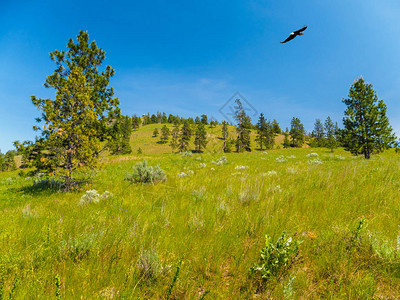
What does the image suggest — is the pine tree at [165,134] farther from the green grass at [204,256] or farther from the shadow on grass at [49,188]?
the green grass at [204,256]

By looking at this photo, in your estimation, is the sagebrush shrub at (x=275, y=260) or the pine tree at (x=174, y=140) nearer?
the sagebrush shrub at (x=275, y=260)

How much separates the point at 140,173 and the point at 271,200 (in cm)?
532

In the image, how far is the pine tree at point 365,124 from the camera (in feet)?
63.2

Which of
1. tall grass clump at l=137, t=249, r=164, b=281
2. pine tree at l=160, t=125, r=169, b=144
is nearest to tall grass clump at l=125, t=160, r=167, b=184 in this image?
tall grass clump at l=137, t=249, r=164, b=281

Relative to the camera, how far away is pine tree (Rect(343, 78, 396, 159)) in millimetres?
19250

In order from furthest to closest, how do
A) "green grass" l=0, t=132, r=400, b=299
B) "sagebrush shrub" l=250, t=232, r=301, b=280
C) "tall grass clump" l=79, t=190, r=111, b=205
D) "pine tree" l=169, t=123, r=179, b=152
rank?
1. "pine tree" l=169, t=123, r=179, b=152
2. "tall grass clump" l=79, t=190, r=111, b=205
3. "sagebrush shrub" l=250, t=232, r=301, b=280
4. "green grass" l=0, t=132, r=400, b=299

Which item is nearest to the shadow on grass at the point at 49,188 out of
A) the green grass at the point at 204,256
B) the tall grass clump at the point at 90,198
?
the tall grass clump at the point at 90,198

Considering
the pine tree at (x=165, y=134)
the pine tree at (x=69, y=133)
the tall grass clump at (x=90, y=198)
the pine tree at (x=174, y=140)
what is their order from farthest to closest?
1. the pine tree at (x=165, y=134)
2. the pine tree at (x=174, y=140)
3. the pine tree at (x=69, y=133)
4. the tall grass clump at (x=90, y=198)

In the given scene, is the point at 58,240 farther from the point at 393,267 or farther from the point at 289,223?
the point at 393,267

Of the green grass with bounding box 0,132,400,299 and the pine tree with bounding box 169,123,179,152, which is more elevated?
the pine tree with bounding box 169,123,179,152

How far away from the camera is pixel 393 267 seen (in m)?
1.70

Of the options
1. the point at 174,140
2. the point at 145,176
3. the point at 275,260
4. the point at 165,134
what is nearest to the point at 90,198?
the point at 145,176

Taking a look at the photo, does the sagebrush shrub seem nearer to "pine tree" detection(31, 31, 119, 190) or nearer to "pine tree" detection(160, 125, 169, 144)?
"pine tree" detection(31, 31, 119, 190)

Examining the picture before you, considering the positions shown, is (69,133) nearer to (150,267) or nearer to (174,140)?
(150,267)
